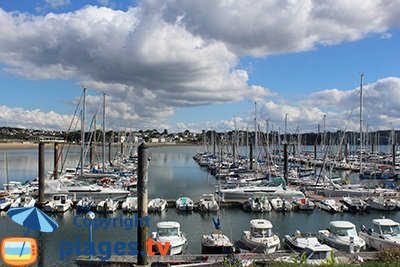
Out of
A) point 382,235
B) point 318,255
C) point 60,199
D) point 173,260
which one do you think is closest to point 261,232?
point 318,255

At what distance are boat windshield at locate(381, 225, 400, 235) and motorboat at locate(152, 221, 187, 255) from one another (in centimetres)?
1435

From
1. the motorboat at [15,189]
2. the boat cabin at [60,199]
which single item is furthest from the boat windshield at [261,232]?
the motorboat at [15,189]

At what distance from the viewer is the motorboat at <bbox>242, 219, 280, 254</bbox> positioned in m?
28.8

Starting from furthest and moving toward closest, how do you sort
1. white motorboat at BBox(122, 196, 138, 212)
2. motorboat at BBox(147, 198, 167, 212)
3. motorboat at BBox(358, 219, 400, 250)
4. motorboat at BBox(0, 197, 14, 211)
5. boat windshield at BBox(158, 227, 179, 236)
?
motorboat at BBox(147, 198, 167, 212)
white motorboat at BBox(122, 196, 138, 212)
motorboat at BBox(0, 197, 14, 211)
boat windshield at BBox(158, 227, 179, 236)
motorboat at BBox(358, 219, 400, 250)

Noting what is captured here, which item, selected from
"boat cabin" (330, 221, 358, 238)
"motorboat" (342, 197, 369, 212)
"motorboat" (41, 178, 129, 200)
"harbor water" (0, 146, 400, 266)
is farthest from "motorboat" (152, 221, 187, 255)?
"motorboat" (342, 197, 369, 212)

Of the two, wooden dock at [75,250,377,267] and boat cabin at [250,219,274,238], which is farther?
boat cabin at [250,219,274,238]

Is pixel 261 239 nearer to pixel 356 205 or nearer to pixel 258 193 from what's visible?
pixel 356 205

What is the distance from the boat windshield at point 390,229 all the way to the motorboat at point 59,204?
30.9 metres

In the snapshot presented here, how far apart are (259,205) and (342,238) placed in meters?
17.0

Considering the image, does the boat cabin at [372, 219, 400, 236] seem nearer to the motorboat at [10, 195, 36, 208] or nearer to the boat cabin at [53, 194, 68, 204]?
Result: the boat cabin at [53, 194, 68, 204]

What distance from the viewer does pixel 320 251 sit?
2431cm

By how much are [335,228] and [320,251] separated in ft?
23.5

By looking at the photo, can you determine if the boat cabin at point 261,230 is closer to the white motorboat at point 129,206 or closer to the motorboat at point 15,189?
the white motorboat at point 129,206

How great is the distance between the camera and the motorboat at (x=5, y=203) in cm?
4438
